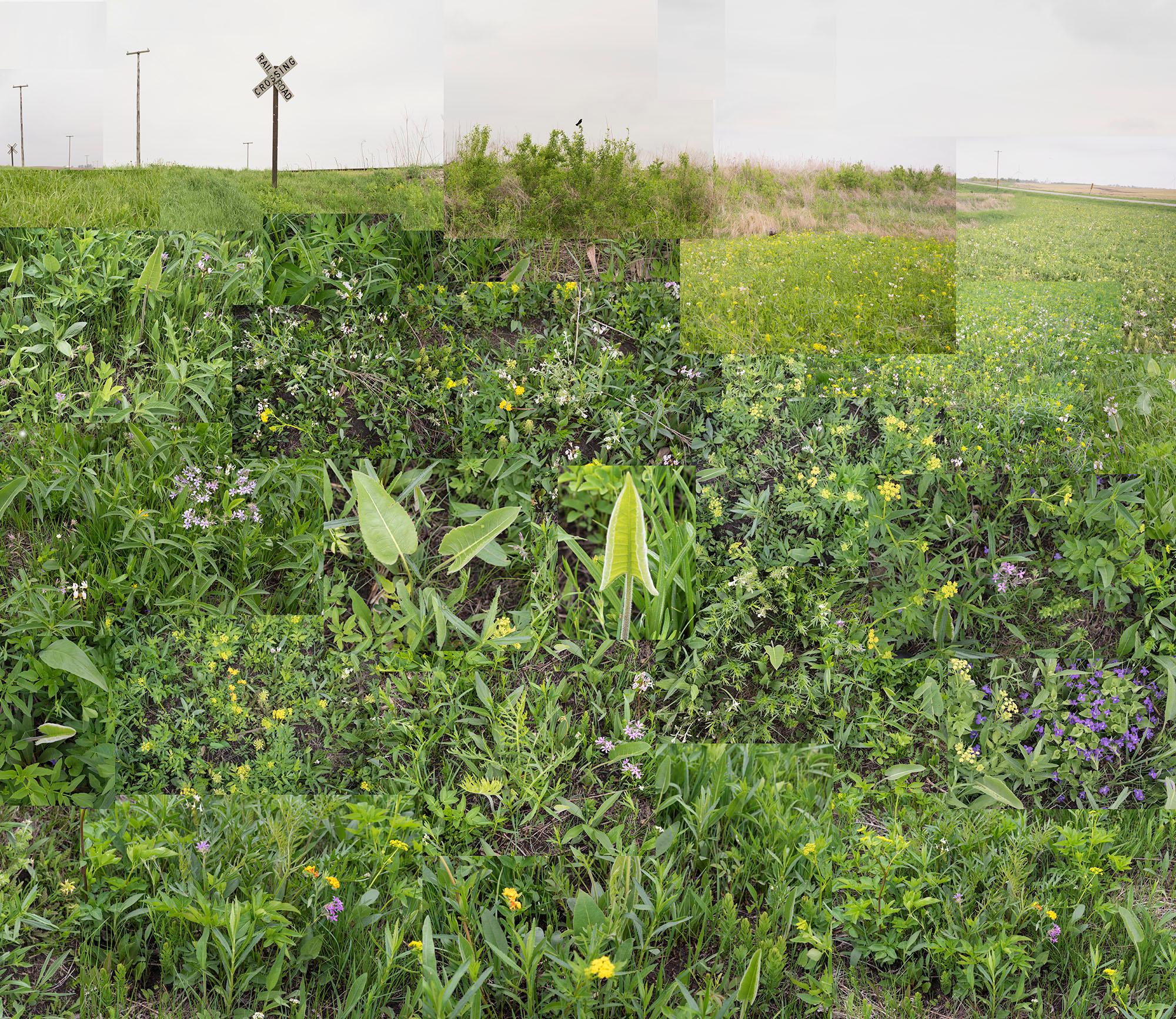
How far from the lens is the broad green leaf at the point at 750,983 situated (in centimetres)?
249

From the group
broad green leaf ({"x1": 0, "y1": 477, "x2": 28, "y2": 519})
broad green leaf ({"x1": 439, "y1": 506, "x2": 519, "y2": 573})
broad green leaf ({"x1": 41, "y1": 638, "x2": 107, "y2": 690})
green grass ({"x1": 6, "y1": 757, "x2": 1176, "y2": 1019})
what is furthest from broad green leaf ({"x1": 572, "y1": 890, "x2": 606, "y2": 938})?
broad green leaf ({"x1": 0, "y1": 477, "x2": 28, "y2": 519})

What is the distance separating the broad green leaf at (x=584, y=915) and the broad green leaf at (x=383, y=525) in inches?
63.6

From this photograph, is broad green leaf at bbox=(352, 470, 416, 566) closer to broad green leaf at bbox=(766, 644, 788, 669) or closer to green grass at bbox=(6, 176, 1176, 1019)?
green grass at bbox=(6, 176, 1176, 1019)

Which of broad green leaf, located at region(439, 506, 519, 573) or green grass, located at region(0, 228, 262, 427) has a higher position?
green grass, located at region(0, 228, 262, 427)

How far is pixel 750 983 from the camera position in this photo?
2527 millimetres

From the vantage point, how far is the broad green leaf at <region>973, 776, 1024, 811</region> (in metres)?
3.24

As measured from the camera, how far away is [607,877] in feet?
9.58

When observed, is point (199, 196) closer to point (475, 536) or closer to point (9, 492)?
point (9, 492)


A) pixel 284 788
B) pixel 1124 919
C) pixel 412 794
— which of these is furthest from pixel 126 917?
pixel 1124 919

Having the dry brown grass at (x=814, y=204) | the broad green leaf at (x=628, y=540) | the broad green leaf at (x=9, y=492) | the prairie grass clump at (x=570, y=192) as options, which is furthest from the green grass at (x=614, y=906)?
the dry brown grass at (x=814, y=204)

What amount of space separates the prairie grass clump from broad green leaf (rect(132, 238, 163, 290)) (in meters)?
1.60

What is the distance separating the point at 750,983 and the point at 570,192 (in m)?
3.52

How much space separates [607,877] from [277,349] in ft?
9.79

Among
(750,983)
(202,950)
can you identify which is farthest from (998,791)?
(202,950)
